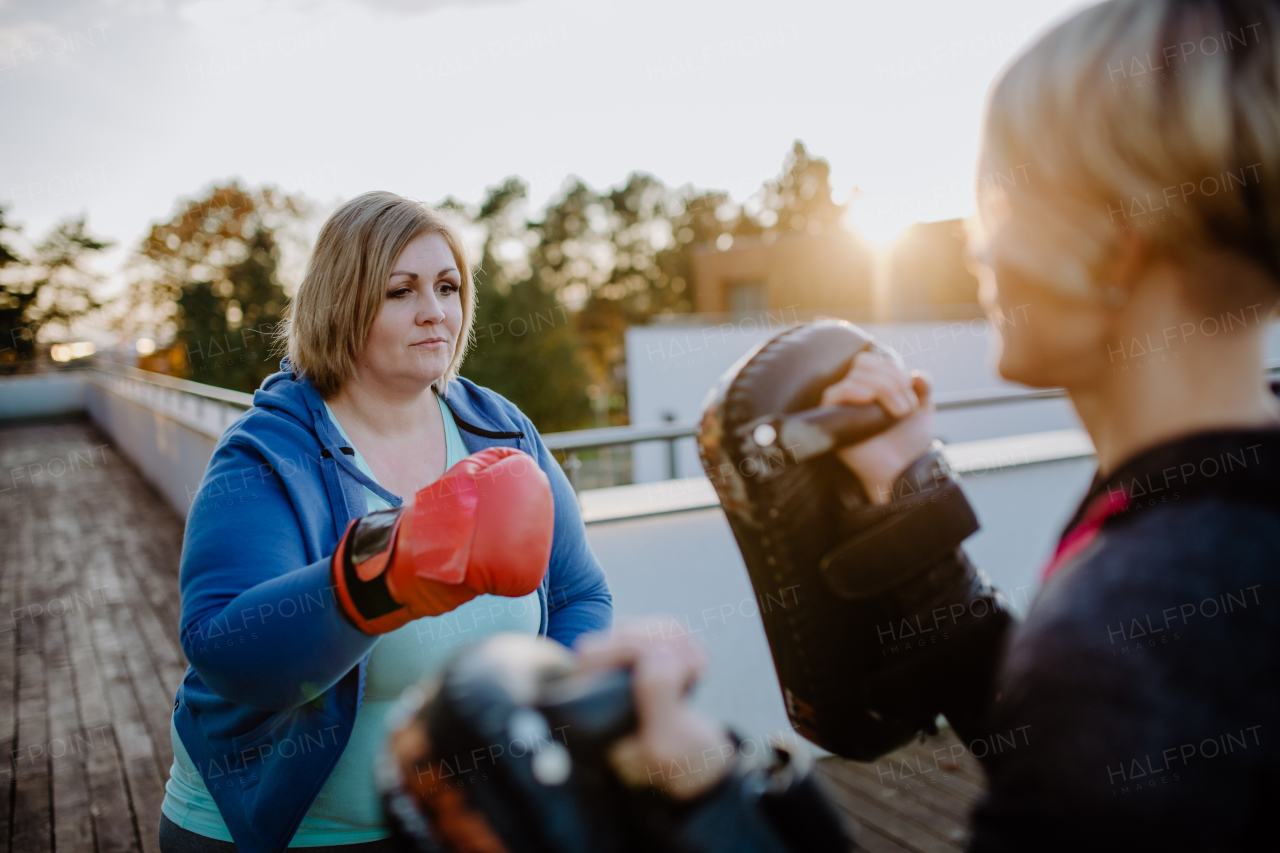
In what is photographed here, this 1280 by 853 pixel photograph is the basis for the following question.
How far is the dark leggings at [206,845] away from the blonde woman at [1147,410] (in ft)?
2.80

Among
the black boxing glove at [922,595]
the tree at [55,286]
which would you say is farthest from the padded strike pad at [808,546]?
the tree at [55,286]

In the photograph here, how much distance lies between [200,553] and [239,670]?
0.17 m

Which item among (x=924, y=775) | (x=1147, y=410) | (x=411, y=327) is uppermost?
(x=411, y=327)

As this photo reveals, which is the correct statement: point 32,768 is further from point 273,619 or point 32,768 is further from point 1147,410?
point 1147,410

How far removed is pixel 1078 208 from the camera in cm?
51

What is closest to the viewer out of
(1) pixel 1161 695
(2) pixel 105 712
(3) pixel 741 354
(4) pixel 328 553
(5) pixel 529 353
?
(1) pixel 1161 695

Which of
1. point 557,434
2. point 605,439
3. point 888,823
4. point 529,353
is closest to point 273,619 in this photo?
point 605,439

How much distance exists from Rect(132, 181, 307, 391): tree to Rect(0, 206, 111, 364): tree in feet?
11.3

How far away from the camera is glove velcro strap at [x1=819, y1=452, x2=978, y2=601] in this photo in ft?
2.14

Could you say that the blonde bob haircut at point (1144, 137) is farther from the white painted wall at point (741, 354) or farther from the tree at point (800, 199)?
the tree at point (800, 199)

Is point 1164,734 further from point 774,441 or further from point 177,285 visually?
point 177,285

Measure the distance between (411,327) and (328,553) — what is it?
1.27 ft

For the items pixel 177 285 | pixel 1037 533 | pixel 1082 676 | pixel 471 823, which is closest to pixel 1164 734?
pixel 1082 676

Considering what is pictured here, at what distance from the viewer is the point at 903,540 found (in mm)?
666
